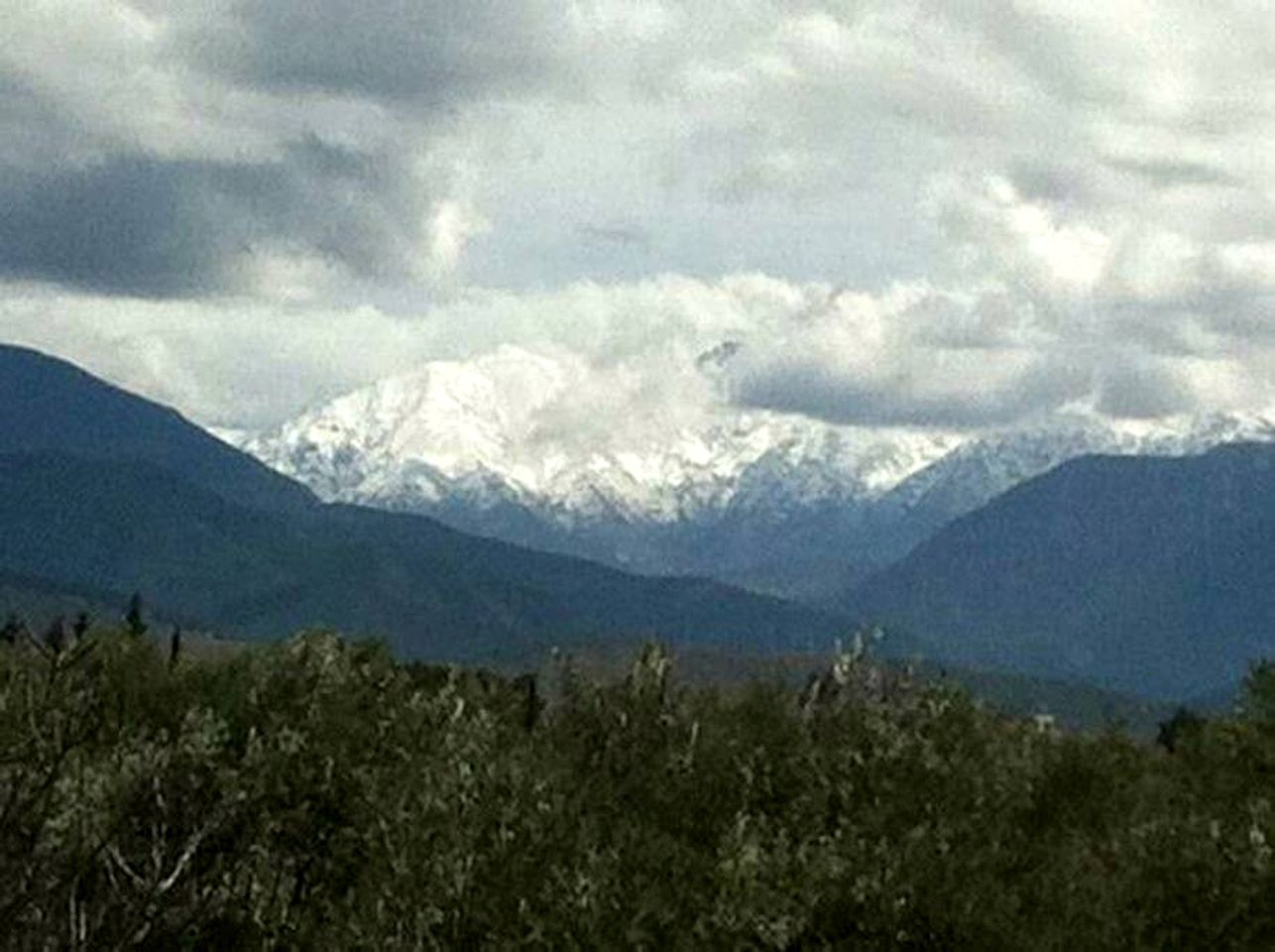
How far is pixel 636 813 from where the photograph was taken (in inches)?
1118

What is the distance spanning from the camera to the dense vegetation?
74.0ft

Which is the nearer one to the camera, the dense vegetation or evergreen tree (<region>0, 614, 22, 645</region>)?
evergreen tree (<region>0, 614, 22, 645</region>)

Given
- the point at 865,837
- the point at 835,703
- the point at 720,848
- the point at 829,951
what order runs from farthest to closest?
the point at 835,703 < the point at 865,837 < the point at 720,848 < the point at 829,951

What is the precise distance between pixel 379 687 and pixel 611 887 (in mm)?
15459

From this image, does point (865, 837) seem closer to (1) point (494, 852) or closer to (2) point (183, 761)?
(1) point (494, 852)

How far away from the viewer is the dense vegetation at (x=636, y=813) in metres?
22.6

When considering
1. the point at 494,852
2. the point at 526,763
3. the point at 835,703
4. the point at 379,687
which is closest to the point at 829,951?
the point at 494,852

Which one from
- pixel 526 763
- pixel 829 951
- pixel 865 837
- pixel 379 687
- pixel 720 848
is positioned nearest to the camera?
pixel 829 951

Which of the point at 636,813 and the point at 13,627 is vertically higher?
the point at 13,627

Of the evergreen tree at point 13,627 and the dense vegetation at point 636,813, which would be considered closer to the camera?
the evergreen tree at point 13,627

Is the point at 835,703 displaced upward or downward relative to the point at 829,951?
Answer: upward

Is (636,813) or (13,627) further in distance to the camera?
(636,813)

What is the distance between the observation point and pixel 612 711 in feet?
111

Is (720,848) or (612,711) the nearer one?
(720,848)
